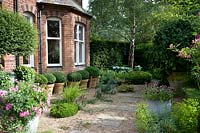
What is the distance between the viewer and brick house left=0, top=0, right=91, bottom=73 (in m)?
11.1

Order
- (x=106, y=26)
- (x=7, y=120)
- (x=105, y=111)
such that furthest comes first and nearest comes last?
1. (x=106, y=26)
2. (x=105, y=111)
3. (x=7, y=120)

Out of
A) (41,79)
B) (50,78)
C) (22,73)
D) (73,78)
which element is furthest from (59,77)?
(22,73)

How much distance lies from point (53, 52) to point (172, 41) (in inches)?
208

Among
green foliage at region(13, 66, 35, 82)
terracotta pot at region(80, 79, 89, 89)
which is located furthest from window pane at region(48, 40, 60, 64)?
green foliage at region(13, 66, 35, 82)

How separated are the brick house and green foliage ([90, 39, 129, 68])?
5398mm

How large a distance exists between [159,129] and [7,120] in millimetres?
2624

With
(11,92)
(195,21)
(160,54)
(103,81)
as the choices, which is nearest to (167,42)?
(160,54)

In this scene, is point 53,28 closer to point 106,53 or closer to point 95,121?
point 95,121

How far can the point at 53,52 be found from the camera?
1208 cm

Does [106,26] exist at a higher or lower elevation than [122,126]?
higher

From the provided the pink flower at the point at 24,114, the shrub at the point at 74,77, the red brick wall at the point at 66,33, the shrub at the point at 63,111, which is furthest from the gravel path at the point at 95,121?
the red brick wall at the point at 66,33

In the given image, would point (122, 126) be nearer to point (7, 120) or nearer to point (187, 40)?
point (7, 120)

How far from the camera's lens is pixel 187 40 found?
30.9 feet

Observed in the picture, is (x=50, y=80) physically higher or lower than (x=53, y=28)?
lower
